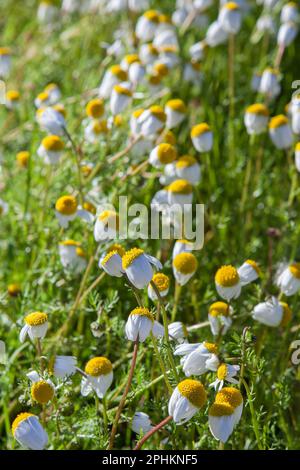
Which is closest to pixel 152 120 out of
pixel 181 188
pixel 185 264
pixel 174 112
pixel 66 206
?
pixel 174 112

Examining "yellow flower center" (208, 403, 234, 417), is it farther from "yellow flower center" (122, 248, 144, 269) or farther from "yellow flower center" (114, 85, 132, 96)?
"yellow flower center" (114, 85, 132, 96)

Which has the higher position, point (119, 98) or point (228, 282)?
point (119, 98)

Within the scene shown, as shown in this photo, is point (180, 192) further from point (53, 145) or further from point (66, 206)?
point (53, 145)

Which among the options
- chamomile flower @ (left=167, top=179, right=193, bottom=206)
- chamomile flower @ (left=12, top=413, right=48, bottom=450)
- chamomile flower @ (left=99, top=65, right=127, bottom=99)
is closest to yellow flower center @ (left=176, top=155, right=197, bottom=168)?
chamomile flower @ (left=167, top=179, right=193, bottom=206)

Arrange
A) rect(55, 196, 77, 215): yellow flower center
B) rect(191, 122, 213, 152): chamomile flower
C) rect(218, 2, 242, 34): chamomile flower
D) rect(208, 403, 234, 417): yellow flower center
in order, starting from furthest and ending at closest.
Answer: rect(218, 2, 242, 34): chamomile flower < rect(191, 122, 213, 152): chamomile flower < rect(55, 196, 77, 215): yellow flower center < rect(208, 403, 234, 417): yellow flower center

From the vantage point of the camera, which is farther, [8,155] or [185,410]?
[8,155]
